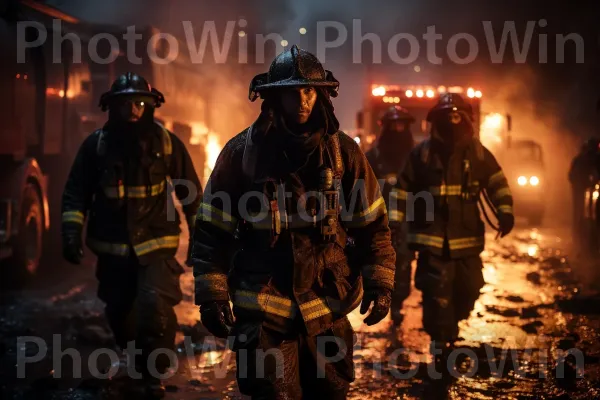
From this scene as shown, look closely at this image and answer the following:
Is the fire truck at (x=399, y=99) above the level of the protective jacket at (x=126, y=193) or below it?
above

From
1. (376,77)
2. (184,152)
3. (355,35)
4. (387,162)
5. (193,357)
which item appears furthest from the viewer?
(355,35)

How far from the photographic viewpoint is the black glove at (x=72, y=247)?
500cm

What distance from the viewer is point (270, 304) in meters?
3.16

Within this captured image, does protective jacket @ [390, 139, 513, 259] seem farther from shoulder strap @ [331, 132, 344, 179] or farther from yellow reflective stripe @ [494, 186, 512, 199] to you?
shoulder strap @ [331, 132, 344, 179]

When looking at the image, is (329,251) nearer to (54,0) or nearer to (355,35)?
(54,0)

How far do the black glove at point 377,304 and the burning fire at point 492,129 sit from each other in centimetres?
1136

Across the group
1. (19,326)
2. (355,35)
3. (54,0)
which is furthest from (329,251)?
(355,35)

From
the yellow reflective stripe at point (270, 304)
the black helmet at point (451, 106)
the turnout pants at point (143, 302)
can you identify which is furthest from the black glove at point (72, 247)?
the black helmet at point (451, 106)

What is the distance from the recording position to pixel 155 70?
11.9 metres

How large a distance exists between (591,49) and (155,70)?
16278 mm

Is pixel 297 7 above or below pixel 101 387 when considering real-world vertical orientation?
above

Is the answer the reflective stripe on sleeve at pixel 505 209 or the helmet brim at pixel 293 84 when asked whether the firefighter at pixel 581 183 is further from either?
the helmet brim at pixel 293 84

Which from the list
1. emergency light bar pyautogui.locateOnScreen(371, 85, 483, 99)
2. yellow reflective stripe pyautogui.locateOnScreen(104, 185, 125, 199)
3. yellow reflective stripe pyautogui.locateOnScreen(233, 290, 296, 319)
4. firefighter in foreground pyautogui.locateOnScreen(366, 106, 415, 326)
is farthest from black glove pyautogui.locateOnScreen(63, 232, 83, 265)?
emergency light bar pyautogui.locateOnScreen(371, 85, 483, 99)

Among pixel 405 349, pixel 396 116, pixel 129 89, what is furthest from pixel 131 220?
pixel 396 116
